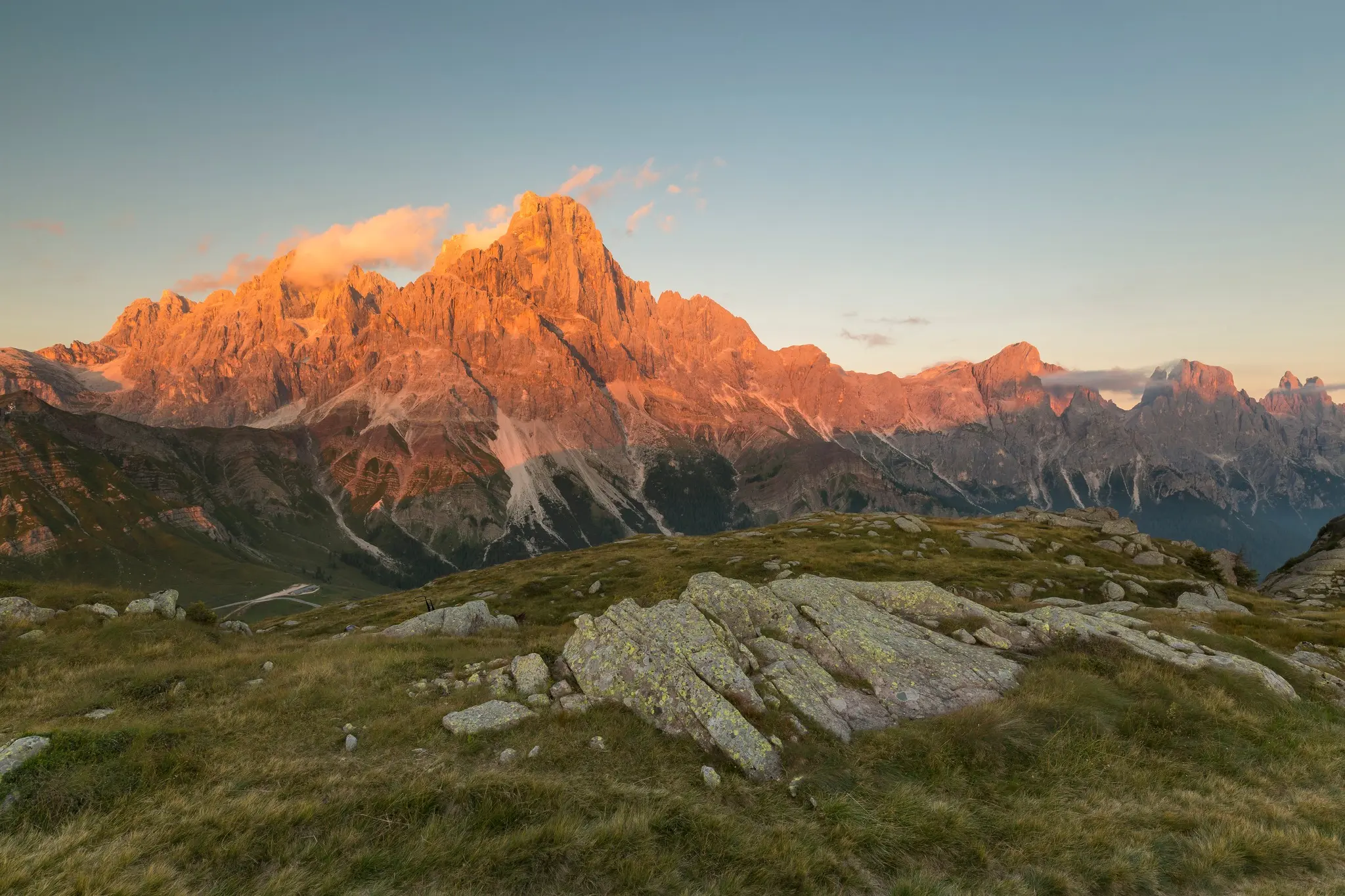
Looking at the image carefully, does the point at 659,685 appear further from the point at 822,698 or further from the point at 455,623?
the point at 455,623

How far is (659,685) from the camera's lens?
1850cm

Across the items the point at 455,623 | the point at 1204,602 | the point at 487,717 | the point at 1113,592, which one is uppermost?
the point at 487,717

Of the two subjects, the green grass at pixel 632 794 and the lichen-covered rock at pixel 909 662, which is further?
the lichen-covered rock at pixel 909 662

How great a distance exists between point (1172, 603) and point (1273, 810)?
55294mm

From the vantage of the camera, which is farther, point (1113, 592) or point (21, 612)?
point (1113, 592)

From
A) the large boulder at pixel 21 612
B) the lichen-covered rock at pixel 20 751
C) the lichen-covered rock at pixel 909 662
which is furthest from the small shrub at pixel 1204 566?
the large boulder at pixel 21 612

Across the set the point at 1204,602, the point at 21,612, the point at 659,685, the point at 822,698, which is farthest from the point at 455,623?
the point at 1204,602

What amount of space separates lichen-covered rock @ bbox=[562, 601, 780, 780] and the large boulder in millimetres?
26099

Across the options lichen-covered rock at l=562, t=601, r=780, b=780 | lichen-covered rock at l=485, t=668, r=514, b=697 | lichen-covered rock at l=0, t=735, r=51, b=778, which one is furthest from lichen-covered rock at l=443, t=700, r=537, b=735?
lichen-covered rock at l=0, t=735, r=51, b=778

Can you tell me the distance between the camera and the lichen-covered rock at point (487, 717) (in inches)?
663

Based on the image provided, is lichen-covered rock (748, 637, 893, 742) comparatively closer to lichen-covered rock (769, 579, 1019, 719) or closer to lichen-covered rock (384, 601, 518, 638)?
lichen-covered rock (769, 579, 1019, 719)

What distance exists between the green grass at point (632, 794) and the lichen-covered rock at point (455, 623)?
43.1 ft

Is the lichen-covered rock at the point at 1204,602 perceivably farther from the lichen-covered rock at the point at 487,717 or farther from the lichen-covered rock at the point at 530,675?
the lichen-covered rock at the point at 487,717

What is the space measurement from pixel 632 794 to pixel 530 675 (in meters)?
8.92
